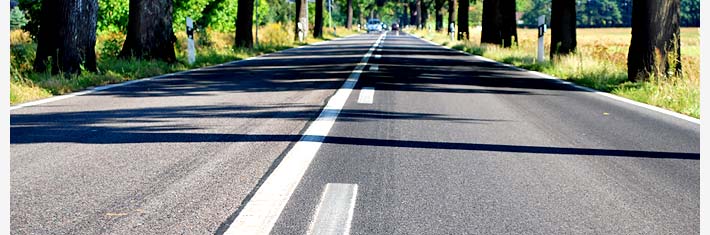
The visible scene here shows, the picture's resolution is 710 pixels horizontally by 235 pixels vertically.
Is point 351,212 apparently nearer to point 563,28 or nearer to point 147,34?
point 147,34

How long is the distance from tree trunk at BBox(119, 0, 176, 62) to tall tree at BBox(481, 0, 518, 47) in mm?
15128

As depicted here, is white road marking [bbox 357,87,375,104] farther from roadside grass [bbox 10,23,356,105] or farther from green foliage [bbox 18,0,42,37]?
green foliage [bbox 18,0,42,37]

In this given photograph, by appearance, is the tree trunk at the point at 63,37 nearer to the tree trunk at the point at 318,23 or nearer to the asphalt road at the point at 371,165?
the asphalt road at the point at 371,165

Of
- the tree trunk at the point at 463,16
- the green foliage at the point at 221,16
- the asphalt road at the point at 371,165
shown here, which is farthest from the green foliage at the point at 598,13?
the asphalt road at the point at 371,165

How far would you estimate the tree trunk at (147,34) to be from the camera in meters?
18.2

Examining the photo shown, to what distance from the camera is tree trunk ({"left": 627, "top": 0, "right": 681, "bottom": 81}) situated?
12.8 m

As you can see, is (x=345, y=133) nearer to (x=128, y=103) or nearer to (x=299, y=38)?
(x=128, y=103)

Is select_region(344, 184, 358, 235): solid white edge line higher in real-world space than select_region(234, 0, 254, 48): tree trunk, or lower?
lower

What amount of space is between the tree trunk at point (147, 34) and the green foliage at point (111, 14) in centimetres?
1667

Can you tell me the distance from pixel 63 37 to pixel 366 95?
6046mm

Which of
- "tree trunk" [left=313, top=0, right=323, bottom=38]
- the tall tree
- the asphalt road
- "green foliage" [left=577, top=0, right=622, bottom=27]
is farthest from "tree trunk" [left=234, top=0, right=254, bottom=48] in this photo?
"green foliage" [left=577, top=0, right=622, bottom=27]
